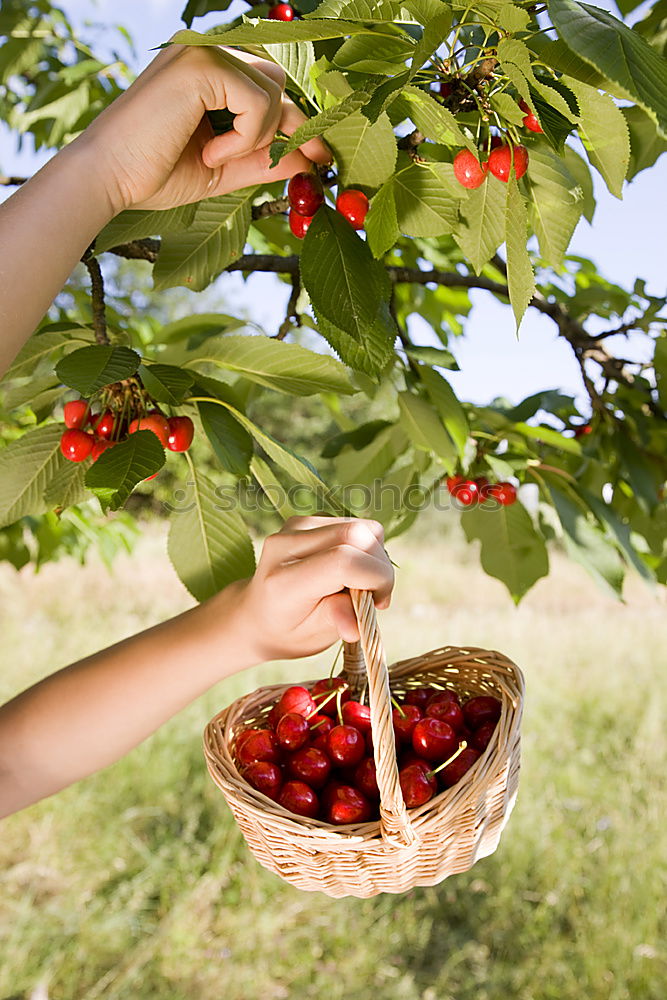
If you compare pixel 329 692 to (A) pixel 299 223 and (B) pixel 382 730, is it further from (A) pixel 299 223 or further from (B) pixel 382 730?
(A) pixel 299 223

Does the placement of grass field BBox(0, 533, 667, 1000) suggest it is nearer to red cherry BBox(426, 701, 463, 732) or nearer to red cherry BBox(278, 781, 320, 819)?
red cherry BBox(426, 701, 463, 732)

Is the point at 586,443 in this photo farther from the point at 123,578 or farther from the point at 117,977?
the point at 123,578

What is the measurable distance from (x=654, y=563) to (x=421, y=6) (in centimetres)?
104

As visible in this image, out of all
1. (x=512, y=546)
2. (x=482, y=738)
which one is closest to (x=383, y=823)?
(x=482, y=738)

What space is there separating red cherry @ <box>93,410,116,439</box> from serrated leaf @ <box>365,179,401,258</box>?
0.94 feet

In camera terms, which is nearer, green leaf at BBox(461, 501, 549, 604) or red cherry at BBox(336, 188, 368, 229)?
red cherry at BBox(336, 188, 368, 229)

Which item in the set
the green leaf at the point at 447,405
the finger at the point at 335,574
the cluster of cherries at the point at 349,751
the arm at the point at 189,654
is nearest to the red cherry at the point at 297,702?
the cluster of cherries at the point at 349,751

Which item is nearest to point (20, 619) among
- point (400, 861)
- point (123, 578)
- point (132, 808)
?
point (123, 578)

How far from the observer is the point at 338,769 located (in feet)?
2.45

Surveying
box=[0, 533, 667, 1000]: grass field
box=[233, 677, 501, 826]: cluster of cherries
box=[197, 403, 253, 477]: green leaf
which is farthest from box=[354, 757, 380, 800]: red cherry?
box=[0, 533, 667, 1000]: grass field

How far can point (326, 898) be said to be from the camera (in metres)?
2.85

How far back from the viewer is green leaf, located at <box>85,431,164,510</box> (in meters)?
0.57

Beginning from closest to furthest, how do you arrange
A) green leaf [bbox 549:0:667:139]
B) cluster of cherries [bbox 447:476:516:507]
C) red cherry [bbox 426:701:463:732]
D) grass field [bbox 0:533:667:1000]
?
green leaf [bbox 549:0:667:139] < red cherry [bbox 426:701:463:732] < cluster of cherries [bbox 447:476:516:507] < grass field [bbox 0:533:667:1000]

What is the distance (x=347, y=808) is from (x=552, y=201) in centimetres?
49
